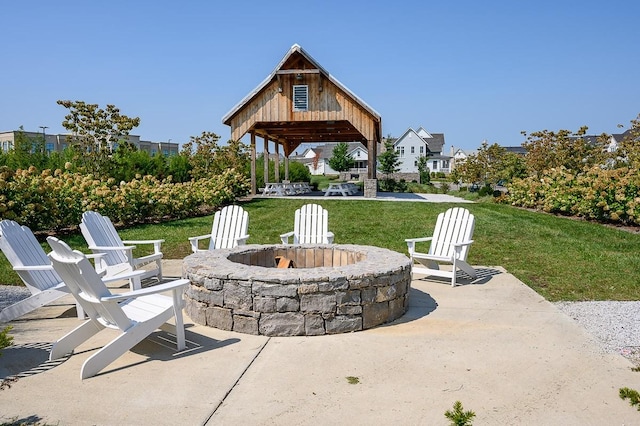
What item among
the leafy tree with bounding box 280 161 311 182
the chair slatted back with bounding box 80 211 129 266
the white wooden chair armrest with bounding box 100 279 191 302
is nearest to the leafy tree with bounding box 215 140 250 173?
the leafy tree with bounding box 280 161 311 182

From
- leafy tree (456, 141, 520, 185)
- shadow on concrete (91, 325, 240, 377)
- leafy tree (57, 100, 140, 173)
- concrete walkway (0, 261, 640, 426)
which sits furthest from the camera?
leafy tree (456, 141, 520, 185)

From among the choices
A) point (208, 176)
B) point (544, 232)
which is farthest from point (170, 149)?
point (544, 232)

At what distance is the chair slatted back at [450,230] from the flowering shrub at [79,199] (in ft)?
24.1

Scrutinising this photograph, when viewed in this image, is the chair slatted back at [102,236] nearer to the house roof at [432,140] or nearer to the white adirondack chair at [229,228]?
the white adirondack chair at [229,228]

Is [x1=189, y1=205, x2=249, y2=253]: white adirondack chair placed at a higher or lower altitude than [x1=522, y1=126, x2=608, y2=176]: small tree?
lower

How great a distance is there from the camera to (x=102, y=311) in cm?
358

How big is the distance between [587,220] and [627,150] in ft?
25.2

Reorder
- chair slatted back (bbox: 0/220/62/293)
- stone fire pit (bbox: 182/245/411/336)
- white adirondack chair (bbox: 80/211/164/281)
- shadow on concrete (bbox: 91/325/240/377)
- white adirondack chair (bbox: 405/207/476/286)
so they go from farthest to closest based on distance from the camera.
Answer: white adirondack chair (bbox: 405/207/476/286), white adirondack chair (bbox: 80/211/164/281), chair slatted back (bbox: 0/220/62/293), stone fire pit (bbox: 182/245/411/336), shadow on concrete (bbox: 91/325/240/377)

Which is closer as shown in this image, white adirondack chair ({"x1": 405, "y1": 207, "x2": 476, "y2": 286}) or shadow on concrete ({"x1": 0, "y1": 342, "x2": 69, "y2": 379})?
shadow on concrete ({"x1": 0, "y1": 342, "x2": 69, "y2": 379})

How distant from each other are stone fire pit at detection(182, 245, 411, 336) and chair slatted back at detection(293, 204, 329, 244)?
249 centimetres

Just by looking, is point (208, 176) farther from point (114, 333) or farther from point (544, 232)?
point (114, 333)

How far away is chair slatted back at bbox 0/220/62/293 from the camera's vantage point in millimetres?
4543

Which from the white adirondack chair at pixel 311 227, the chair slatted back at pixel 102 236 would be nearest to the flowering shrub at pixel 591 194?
the white adirondack chair at pixel 311 227

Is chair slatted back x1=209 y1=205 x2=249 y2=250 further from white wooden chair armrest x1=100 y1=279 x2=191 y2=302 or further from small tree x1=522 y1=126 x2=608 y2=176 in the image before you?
small tree x1=522 y1=126 x2=608 y2=176
